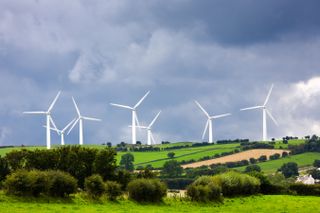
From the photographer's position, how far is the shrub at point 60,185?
200 feet

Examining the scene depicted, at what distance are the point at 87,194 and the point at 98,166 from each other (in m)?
10.7

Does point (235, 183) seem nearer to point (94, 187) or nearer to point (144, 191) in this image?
point (144, 191)

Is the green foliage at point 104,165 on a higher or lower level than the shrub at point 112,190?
higher

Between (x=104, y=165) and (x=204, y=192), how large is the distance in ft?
42.1

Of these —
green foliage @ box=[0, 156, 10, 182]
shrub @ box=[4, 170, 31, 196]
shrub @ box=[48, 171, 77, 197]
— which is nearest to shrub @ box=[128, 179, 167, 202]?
shrub @ box=[48, 171, 77, 197]

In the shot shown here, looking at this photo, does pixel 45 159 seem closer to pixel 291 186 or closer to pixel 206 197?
pixel 206 197

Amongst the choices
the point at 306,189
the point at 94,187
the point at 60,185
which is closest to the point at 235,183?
the point at 306,189

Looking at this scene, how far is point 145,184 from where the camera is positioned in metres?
66.9

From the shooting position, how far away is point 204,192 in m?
72.4

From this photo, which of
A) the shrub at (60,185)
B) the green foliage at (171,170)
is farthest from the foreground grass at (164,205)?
the green foliage at (171,170)

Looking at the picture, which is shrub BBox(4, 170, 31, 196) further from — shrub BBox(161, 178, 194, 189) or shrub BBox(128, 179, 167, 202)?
shrub BBox(161, 178, 194, 189)

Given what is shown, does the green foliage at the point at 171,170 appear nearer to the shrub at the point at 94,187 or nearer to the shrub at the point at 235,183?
the shrub at the point at 235,183

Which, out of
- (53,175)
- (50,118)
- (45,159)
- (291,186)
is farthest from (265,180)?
(50,118)

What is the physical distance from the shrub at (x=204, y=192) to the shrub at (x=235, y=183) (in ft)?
14.8
